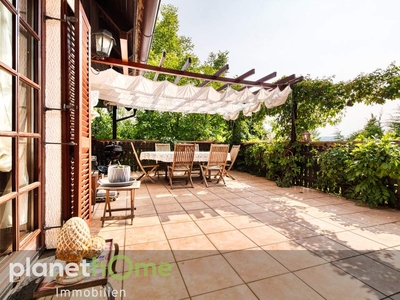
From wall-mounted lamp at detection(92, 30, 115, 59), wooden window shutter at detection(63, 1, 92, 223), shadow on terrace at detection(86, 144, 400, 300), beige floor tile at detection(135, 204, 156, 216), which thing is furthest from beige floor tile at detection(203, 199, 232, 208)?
wall-mounted lamp at detection(92, 30, 115, 59)

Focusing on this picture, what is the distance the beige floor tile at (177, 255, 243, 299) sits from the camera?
56.4 inches

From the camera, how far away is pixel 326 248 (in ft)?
6.53

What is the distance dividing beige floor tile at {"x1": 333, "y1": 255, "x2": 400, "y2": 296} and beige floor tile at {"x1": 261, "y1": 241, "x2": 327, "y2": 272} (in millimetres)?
183

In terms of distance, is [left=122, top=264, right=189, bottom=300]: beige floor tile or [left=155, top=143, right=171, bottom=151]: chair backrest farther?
[left=155, top=143, right=171, bottom=151]: chair backrest

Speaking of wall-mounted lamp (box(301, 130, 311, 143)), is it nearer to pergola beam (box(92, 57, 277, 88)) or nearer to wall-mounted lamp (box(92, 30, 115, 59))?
pergola beam (box(92, 57, 277, 88))

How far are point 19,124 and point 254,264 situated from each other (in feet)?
6.77

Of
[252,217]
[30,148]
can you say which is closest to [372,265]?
[252,217]

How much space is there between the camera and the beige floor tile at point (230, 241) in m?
2.00

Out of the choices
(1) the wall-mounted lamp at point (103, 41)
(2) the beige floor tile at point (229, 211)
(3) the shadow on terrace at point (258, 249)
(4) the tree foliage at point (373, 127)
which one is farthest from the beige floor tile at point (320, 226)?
(4) the tree foliage at point (373, 127)

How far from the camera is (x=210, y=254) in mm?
1869

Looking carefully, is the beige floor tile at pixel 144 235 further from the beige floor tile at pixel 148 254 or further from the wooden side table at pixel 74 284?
the wooden side table at pixel 74 284

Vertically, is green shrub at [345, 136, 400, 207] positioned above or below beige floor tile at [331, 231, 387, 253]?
above

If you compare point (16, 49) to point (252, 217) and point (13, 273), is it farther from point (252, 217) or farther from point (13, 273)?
point (252, 217)

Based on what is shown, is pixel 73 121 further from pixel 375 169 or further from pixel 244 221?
pixel 375 169
